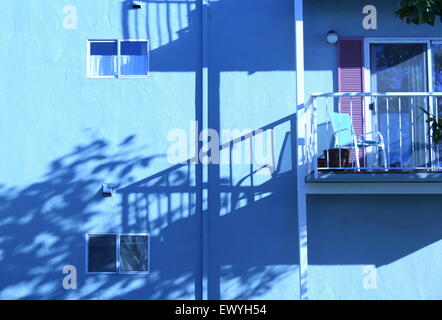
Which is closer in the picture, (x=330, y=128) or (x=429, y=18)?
(x=429, y=18)

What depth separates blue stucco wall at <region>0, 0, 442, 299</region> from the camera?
11.2 m

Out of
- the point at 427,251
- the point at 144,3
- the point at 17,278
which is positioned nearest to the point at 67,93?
the point at 144,3

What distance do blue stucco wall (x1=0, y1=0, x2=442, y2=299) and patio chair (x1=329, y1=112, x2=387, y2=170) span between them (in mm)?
613

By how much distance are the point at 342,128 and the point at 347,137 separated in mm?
146

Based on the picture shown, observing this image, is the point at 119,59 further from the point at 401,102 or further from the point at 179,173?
the point at 401,102

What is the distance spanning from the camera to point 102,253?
11.3 meters

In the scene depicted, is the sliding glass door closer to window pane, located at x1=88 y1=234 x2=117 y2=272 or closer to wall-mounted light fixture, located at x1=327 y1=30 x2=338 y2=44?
wall-mounted light fixture, located at x1=327 y1=30 x2=338 y2=44

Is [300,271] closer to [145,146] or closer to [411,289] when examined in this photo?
[411,289]

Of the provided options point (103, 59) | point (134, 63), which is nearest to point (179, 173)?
point (134, 63)

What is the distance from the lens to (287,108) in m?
11.6

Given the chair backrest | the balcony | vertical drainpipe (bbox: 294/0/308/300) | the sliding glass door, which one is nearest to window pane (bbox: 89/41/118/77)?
vertical drainpipe (bbox: 294/0/308/300)

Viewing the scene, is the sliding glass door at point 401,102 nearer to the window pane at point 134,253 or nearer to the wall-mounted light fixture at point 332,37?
the wall-mounted light fixture at point 332,37

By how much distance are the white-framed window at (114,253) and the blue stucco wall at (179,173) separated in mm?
118

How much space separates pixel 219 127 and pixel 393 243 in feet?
9.34
